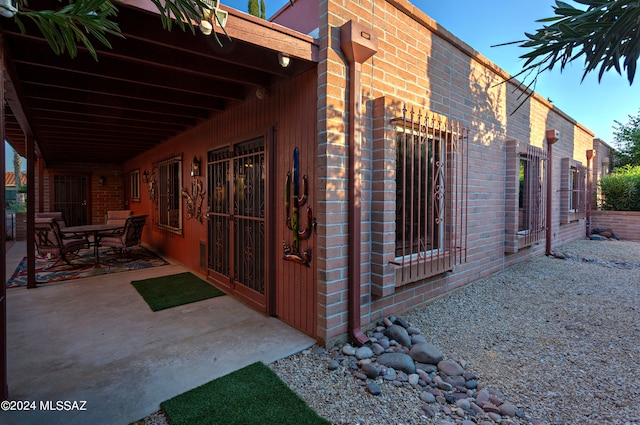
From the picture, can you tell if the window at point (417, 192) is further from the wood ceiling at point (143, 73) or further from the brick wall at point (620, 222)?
the brick wall at point (620, 222)

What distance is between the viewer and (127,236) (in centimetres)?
609

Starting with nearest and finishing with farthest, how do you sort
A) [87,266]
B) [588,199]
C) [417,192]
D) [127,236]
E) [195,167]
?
[417,192] < [195,167] < [87,266] < [127,236] < [588,199]

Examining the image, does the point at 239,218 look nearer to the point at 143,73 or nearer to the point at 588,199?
the point at 143,73

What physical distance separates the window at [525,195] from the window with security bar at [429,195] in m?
1.43

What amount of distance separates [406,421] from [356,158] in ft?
6.42

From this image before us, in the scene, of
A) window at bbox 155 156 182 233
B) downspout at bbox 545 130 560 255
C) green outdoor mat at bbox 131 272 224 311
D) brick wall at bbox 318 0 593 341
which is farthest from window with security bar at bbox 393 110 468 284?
window at bbox 155 156 182 233

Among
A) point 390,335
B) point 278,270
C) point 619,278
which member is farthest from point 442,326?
point 619,278

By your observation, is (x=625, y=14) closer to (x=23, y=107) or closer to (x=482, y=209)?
(x=482, y=209)

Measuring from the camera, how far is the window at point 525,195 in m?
4.95

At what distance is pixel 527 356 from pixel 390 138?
224 centimetres

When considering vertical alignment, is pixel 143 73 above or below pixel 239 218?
above

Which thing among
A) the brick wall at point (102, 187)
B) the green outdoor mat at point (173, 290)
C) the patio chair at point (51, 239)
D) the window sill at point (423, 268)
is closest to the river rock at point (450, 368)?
the window sill at point (423, 268)

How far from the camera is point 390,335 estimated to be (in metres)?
2.89

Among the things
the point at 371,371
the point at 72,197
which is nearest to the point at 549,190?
the point at 371,371
